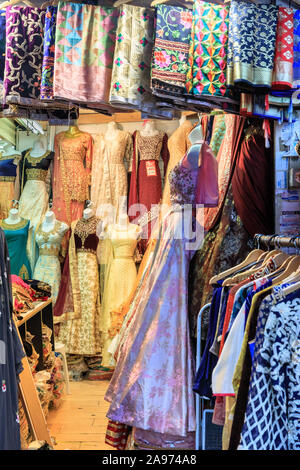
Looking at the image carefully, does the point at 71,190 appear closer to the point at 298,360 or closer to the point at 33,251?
the point at 33,251

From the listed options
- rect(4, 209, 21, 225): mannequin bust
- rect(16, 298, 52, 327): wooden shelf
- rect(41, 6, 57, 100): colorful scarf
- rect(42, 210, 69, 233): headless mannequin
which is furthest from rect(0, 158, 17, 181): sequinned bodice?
rect(41, 6, 57, 100): colorful scarf

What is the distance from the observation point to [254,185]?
2535mm

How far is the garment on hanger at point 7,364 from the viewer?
6.24 feet

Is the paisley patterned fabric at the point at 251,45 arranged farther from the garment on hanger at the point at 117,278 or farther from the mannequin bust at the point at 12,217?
the mannequin bust at the point at 12,217

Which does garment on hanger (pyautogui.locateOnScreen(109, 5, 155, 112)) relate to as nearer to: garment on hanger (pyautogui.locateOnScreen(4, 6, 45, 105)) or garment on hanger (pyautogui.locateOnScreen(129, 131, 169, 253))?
garment on hanger (pyautogui.locateOnScreen(4, 6, 45, 105))

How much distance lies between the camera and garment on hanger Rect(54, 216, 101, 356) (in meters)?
4.29

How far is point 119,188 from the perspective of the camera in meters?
4.37

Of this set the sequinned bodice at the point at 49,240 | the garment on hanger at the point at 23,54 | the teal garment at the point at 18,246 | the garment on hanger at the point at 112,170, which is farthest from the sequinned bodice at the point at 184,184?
the teal garment at the point at 18,246

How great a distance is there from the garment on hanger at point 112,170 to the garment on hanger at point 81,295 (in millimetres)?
236

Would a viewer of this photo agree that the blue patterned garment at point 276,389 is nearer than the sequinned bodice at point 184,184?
Yes

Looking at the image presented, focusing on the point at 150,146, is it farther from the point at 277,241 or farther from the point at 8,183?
the point at 277,241

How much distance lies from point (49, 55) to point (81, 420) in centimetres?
235

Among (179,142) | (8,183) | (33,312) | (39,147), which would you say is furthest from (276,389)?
(39,147)

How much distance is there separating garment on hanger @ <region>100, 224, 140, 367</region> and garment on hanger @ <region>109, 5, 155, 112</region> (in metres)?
1.99
